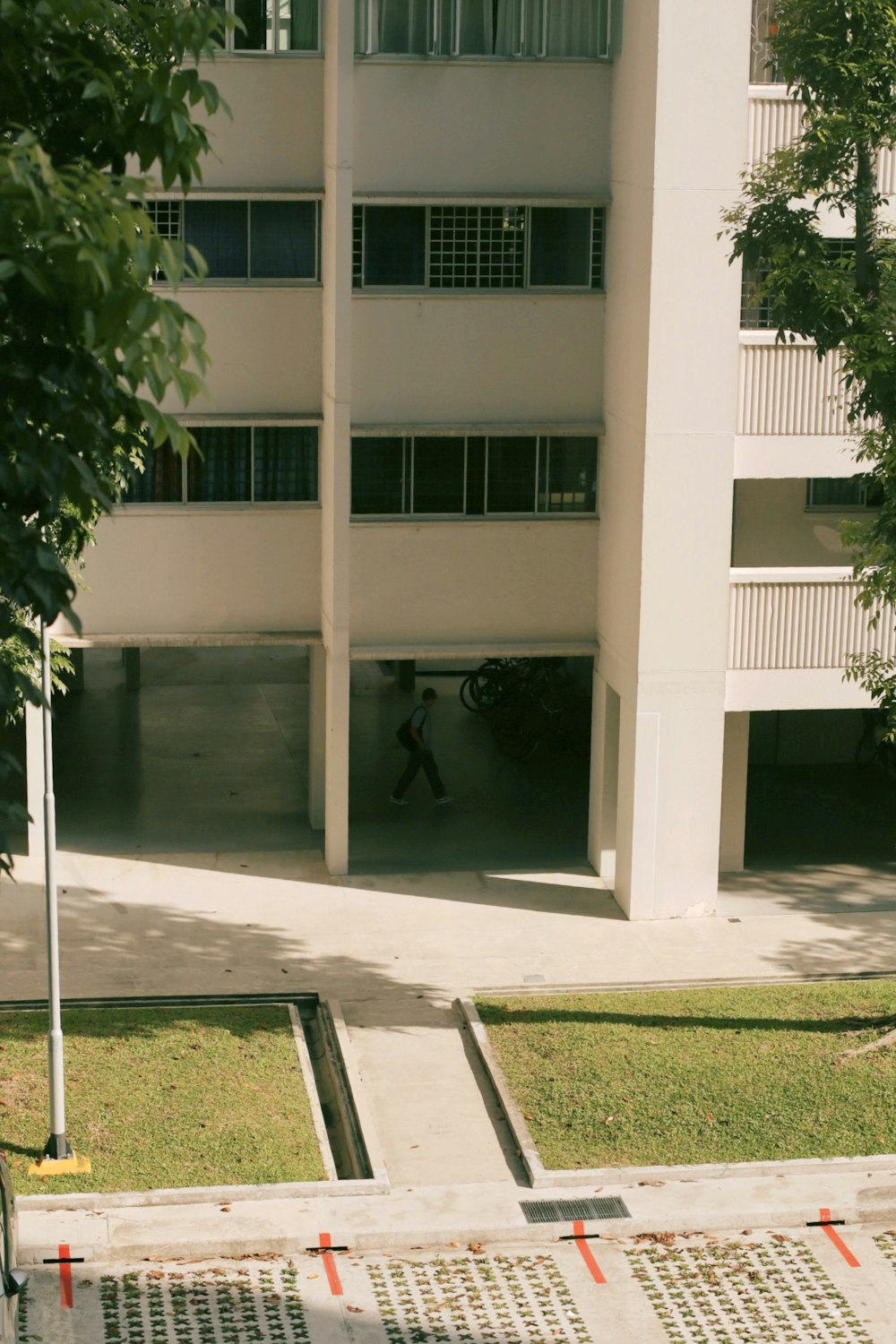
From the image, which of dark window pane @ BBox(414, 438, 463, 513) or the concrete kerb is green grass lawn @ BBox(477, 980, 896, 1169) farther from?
dark window pane @ BBox(414, 438, 463, 513)

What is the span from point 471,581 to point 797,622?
12.0 ft

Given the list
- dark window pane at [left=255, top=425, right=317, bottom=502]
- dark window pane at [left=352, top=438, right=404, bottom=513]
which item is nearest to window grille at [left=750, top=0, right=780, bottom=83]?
dark window pane at [left=352, top=438, right=404, bottom=513]

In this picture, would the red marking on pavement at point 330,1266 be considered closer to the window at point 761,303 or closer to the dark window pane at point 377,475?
the dark window pane at point 377,475

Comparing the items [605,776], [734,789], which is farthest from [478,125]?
[734,789]

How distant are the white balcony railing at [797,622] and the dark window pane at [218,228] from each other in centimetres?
658

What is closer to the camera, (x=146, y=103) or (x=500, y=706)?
(x=146, y=103)

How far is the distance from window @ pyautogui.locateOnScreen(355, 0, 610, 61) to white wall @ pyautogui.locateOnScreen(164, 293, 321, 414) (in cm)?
283

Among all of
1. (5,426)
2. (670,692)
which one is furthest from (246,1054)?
(5,426)

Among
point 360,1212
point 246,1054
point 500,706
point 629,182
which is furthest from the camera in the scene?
point 500,706

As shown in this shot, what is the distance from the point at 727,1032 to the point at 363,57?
10685mm

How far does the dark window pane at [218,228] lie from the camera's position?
1981 centimetres

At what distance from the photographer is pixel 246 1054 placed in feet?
50.9

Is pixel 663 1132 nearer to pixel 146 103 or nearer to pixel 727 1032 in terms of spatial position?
pixel 727 1032

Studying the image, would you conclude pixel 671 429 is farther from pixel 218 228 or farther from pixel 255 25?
pixel 255 25
